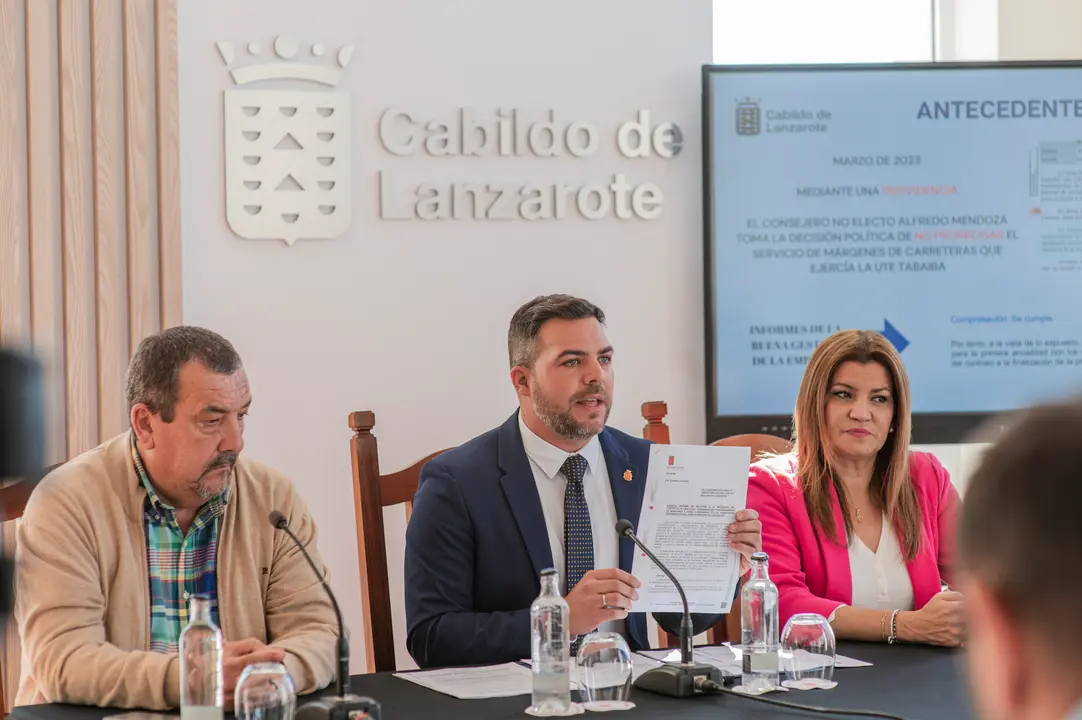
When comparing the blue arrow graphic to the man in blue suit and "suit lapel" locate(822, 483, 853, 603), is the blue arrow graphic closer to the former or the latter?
"suit lapel" locate(822, 483, 853, 603)

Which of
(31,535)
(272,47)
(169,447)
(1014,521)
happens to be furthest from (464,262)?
(1014,521)

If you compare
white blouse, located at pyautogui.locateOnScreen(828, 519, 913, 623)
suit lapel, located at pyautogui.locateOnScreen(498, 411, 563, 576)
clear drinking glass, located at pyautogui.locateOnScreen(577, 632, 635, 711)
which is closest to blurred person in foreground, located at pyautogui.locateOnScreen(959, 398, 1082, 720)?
clear drinking glass, located at pyautogui.locateOnScreen(577, 632, 635, 711)

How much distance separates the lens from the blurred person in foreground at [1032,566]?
666 millimetres

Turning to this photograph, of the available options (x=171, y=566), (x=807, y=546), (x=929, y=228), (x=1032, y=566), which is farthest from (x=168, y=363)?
(x=929, y=228)

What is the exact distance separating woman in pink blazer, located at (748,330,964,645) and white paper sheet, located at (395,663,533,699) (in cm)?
73

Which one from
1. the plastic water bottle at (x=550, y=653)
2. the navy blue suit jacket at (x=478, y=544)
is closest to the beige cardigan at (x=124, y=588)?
the navy blue suit jacket at (x=478, y=544)

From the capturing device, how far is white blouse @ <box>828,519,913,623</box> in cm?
289

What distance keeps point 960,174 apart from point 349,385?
6.43 feet

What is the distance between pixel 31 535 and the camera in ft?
7.34

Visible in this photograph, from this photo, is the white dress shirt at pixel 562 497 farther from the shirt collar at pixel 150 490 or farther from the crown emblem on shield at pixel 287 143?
the crown emblem on shield at pixel 287 143

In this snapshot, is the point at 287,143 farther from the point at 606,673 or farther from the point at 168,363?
the point at 606,673

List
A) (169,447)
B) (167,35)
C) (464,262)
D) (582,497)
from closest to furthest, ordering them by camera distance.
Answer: (169,447) < (582,497) < (167,35) < (464,262)

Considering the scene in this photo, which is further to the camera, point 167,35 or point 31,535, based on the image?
point 167,35

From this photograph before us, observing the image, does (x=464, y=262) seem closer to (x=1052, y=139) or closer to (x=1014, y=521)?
(x=1052, y=139)
